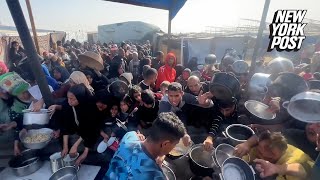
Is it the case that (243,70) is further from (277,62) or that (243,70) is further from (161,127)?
(161,127)

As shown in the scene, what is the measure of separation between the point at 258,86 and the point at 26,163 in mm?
4059

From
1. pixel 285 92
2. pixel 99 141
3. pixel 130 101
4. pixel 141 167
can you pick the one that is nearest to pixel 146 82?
pixel 130 101

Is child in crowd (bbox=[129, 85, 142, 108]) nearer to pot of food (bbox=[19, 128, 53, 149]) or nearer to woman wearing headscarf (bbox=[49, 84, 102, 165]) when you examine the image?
woman wearing headscarf (bbox=[49, 84, 102, 165])

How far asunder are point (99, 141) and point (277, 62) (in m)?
3.65

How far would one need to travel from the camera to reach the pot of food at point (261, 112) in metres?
2.78

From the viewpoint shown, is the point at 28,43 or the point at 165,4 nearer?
the point at 28,43

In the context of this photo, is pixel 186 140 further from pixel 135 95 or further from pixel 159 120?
pixel 135 95

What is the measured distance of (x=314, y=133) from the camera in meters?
2.43

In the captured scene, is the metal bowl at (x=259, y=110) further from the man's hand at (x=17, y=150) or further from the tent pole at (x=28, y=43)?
the man's hand at (x=17, y=150)

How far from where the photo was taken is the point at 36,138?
3453mm

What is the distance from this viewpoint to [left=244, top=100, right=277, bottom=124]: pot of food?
2.78 meters

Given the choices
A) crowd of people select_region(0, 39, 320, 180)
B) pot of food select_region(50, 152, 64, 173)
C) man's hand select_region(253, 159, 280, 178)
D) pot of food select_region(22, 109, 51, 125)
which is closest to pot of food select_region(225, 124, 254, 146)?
crowd of people select_region(0, 39, 320, 180)

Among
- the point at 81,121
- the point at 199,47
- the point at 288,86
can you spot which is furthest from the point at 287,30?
the point at 199,47

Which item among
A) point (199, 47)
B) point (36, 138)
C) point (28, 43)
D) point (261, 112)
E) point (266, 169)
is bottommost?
point (36, 138)
